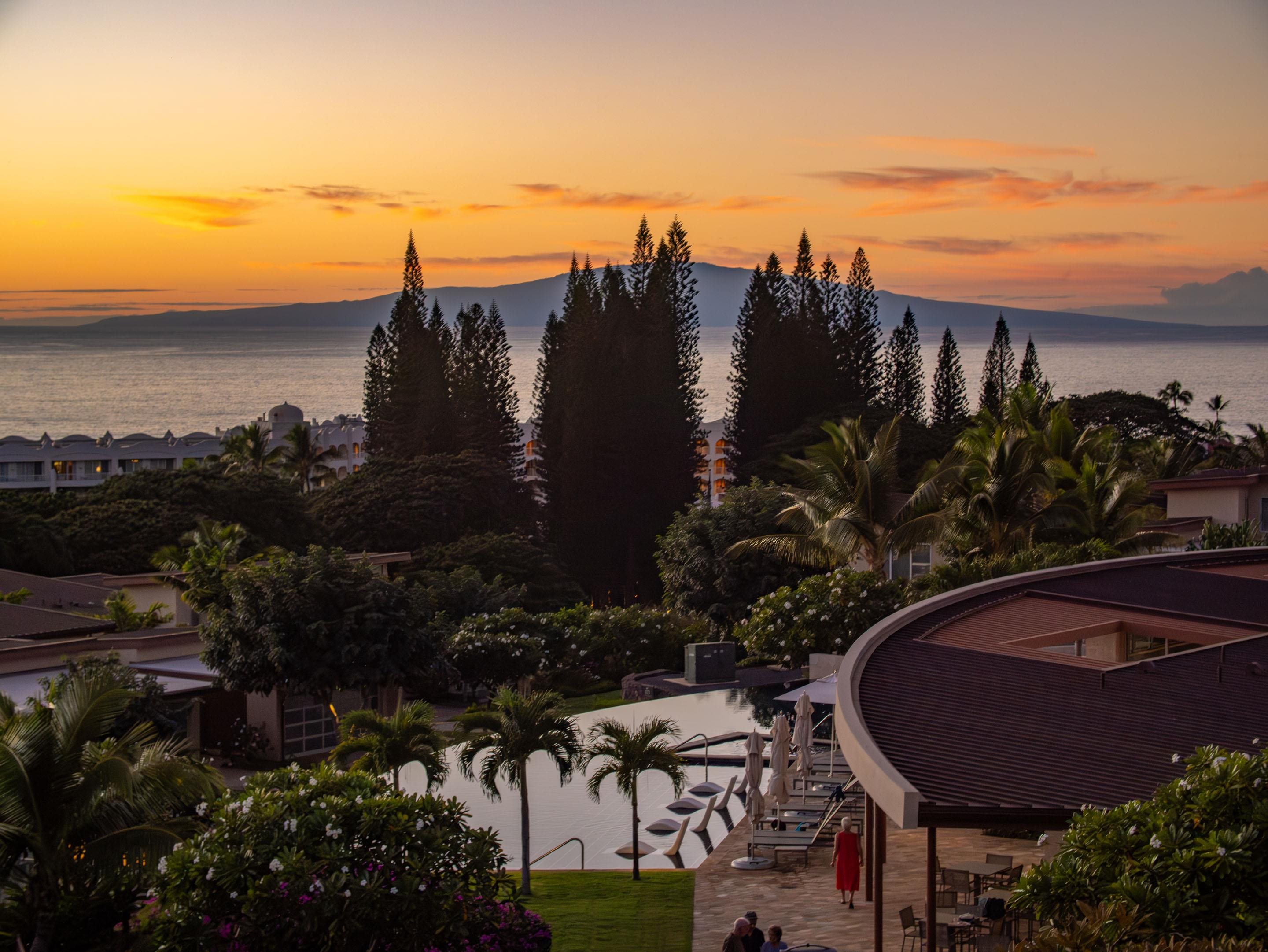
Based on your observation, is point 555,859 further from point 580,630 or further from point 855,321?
point 855,321

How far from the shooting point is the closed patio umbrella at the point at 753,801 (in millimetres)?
11906

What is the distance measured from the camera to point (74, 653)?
808 inches

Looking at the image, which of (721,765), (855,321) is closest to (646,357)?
(855,321)

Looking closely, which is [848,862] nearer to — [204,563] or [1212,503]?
[204,563]

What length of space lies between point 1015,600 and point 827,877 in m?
4.59

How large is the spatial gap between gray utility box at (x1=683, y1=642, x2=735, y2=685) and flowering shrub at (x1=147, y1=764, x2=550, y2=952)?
1449cm

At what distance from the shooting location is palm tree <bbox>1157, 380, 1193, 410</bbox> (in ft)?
208

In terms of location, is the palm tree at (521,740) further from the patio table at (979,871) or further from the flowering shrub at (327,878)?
the flowering shrub at (327,878)

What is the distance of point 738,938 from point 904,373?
5654 centimetres

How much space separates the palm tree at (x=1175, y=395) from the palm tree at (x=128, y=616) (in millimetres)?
51345

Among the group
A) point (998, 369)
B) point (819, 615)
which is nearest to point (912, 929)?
point (819, 615)

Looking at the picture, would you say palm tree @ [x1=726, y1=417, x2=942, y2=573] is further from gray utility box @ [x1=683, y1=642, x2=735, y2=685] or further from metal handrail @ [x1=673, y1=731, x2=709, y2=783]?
metal handrail @ [x1=673, y1=731, x2=709, y2=783]

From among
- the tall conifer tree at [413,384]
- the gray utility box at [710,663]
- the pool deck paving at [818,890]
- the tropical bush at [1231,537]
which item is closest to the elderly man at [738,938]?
the pool deck paving at [818,890]

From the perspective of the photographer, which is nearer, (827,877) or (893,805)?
(893,805)
